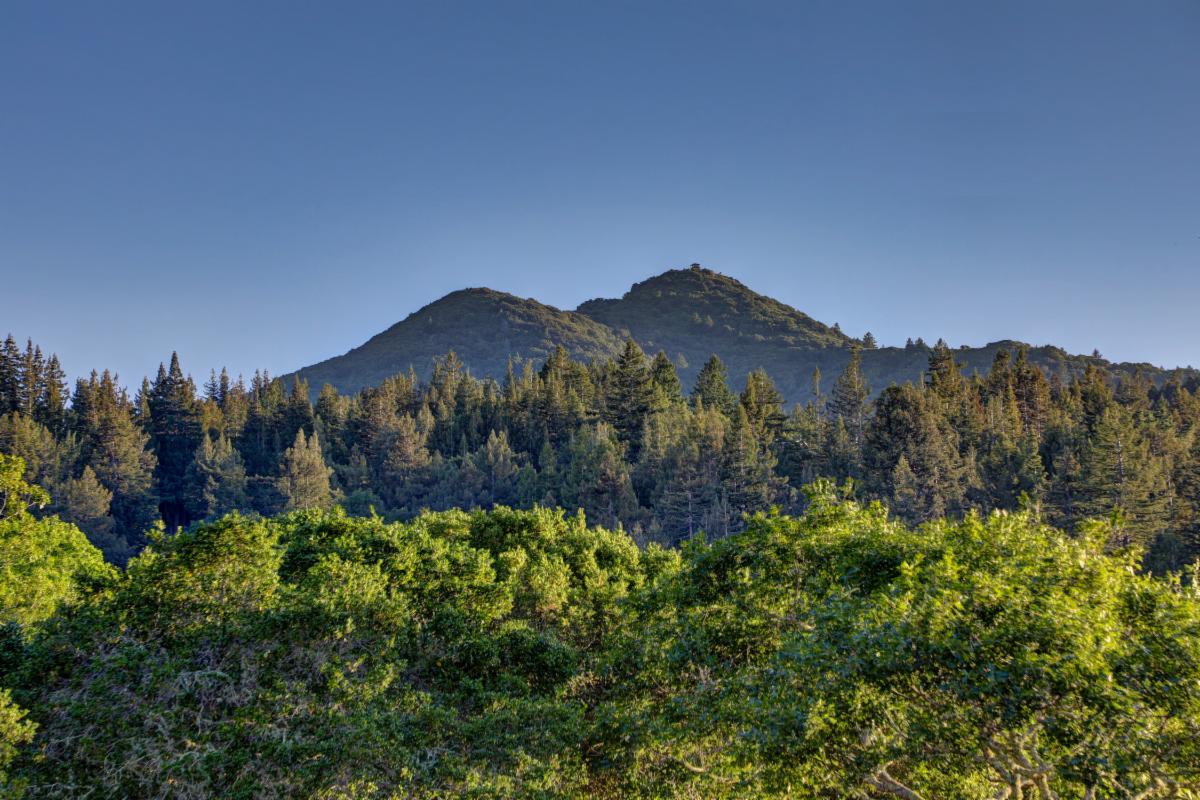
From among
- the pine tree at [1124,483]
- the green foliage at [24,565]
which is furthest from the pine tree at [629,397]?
the green foliage at [24,565]

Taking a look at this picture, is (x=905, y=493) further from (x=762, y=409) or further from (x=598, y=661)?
(x=598, y=661)

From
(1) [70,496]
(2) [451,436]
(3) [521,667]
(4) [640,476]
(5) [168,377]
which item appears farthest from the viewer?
(5) [168,377]

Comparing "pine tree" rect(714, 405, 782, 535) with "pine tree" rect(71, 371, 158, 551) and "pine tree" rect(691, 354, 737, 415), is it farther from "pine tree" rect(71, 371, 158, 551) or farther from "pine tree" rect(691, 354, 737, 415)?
"pine tree" rect(71, 371, 158, 551)

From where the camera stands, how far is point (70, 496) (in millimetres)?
87562

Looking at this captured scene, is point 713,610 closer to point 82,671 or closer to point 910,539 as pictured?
point 910,539

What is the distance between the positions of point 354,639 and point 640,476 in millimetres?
61725

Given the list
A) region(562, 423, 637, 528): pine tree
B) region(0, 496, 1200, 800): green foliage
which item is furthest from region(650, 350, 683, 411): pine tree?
region(0, 496, 1200, 800): green foliage

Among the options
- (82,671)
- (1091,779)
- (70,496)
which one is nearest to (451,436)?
(70,496)

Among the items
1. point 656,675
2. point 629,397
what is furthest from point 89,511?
point 656,675

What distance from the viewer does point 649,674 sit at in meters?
16.5

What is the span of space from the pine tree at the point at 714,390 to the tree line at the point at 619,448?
1.15 ft

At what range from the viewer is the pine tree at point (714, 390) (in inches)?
3775

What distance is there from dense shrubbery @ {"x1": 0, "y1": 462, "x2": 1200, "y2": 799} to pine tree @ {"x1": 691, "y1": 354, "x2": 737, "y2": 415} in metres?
77.5

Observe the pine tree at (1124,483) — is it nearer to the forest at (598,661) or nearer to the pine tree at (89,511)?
the forest at (598,661)
